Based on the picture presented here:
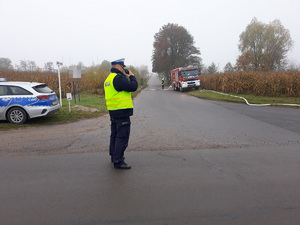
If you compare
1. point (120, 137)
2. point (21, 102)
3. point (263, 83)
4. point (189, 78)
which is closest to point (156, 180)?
point (120, 137)

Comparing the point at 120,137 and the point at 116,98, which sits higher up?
the point at 116,98

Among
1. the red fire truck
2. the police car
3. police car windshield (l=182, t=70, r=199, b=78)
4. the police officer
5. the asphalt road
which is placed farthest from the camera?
police car windshield (l=182, t=70, r=199, b=78)

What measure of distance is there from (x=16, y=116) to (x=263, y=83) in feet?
55.7

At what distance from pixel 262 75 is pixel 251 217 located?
730 inches

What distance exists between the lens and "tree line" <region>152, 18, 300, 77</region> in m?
45.5

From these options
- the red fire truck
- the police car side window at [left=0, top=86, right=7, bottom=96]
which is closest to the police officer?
the police car side window at [left=0, top=86, right=7, bottom=96]

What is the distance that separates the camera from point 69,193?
134 inches

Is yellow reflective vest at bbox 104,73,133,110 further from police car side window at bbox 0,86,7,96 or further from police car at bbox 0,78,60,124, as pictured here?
police car side window at bbox 0,86,7,96

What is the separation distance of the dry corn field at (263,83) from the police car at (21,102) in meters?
16.0

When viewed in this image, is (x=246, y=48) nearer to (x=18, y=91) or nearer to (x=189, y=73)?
(x=189, y=73)

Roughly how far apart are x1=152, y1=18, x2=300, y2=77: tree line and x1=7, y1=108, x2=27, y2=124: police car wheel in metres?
41.4

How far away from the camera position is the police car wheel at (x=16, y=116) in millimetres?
8336

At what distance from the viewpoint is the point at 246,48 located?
4844 centimetres

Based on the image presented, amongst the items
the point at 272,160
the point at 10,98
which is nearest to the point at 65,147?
the point at 10,98
